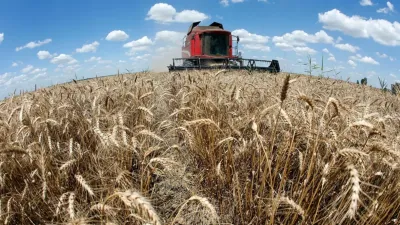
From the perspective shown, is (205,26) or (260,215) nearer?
(260,215)

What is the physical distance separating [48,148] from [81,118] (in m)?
0.58

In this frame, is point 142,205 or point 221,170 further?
point 221,170

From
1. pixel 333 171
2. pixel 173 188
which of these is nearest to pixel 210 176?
pixel 173 188

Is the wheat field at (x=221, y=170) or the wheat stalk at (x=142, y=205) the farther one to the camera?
the wheat field at (x=221, y=170)

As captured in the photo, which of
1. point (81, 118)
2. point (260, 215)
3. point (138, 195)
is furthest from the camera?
point (81, 118)

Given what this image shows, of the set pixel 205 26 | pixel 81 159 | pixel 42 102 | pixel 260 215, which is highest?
pixel 205 26

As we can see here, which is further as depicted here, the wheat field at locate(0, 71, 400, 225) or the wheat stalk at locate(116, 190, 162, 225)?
the wheat field at locate(0, 71, 400, 225)

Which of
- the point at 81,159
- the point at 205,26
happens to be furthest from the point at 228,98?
the point at 205,26

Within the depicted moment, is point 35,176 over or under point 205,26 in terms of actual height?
under

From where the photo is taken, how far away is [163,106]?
4.58 metres

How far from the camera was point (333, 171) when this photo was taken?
169cm

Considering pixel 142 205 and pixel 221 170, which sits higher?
pixel 142 205

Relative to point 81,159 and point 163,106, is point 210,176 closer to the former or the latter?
point 81,159

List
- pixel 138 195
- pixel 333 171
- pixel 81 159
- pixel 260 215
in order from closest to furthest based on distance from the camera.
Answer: pixel 138 195 → pixel 333 171 → pixel 260 215 → pixel 81 159
